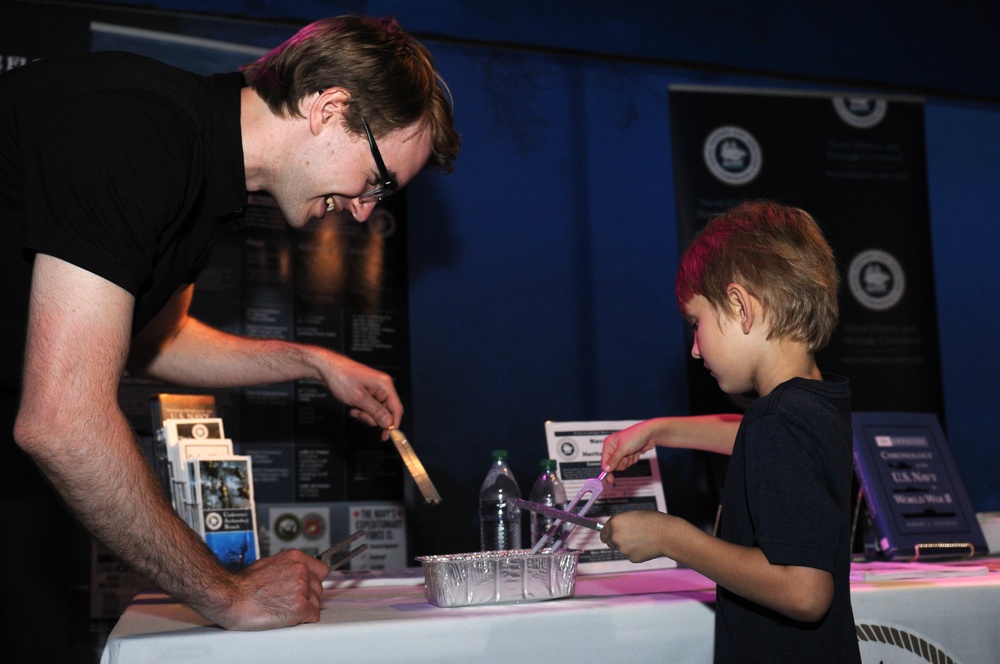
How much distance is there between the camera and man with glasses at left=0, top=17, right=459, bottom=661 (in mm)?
1185

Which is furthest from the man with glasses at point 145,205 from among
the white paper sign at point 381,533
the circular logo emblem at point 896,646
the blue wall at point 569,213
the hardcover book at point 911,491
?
the blue wall at point 569,213

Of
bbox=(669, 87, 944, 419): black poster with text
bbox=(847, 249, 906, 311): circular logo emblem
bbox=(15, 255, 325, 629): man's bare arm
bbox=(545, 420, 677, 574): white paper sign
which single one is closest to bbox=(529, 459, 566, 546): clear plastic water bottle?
bbox=(545, 420, 677, 574): white paper sign

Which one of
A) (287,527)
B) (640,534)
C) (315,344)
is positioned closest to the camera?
(640,534)

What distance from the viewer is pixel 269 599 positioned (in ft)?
4.50

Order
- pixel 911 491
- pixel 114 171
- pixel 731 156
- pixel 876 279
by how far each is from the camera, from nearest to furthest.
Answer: pixel 114 171 → pixel 911 491 → pixel 731 156 → pixel 876 279

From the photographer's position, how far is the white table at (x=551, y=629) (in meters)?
1.33

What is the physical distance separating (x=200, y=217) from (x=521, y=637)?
866 millimetres

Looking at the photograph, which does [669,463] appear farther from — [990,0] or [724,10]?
[990,0]

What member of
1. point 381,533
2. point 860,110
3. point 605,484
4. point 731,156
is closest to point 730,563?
point 605,484

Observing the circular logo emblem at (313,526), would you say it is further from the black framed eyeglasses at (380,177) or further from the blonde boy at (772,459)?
the blonde boy at (772,459)

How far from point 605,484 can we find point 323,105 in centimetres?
99

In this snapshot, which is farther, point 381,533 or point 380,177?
point 381,533

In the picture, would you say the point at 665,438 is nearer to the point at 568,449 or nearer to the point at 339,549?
the point at 568,449

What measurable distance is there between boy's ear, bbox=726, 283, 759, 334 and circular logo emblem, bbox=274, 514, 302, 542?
205cm
